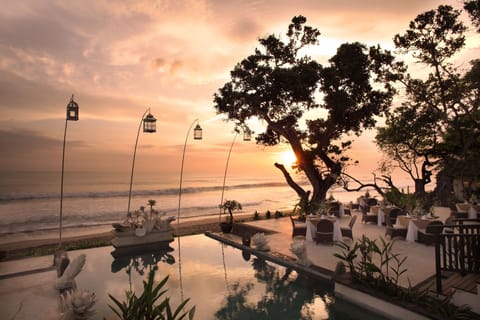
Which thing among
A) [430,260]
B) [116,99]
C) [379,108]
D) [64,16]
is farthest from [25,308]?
[379,108]

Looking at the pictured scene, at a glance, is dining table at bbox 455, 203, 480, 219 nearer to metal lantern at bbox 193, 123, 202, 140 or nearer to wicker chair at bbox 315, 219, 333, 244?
wicker chair at bbox 315, 219, 333, 244

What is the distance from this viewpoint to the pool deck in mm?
5508

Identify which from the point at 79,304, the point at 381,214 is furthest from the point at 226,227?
the point at 79,304

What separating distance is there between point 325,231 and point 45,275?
850cm

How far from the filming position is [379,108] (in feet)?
52.2

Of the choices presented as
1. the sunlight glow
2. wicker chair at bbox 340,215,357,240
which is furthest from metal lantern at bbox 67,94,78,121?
the sunlight glow

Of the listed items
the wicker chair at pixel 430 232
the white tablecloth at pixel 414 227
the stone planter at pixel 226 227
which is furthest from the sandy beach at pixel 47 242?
the wicker chair at pixel 430 232

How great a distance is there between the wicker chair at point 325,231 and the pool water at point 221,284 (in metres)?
2.25

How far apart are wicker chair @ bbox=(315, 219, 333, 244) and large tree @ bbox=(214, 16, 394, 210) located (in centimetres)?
517

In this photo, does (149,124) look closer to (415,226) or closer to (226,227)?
(226,227)

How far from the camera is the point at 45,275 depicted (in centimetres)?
754

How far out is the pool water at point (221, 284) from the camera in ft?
18.9

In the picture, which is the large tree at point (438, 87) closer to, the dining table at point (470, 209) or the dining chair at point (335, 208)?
the dining table at point (470, 209)

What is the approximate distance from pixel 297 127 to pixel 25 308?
14.5 m
